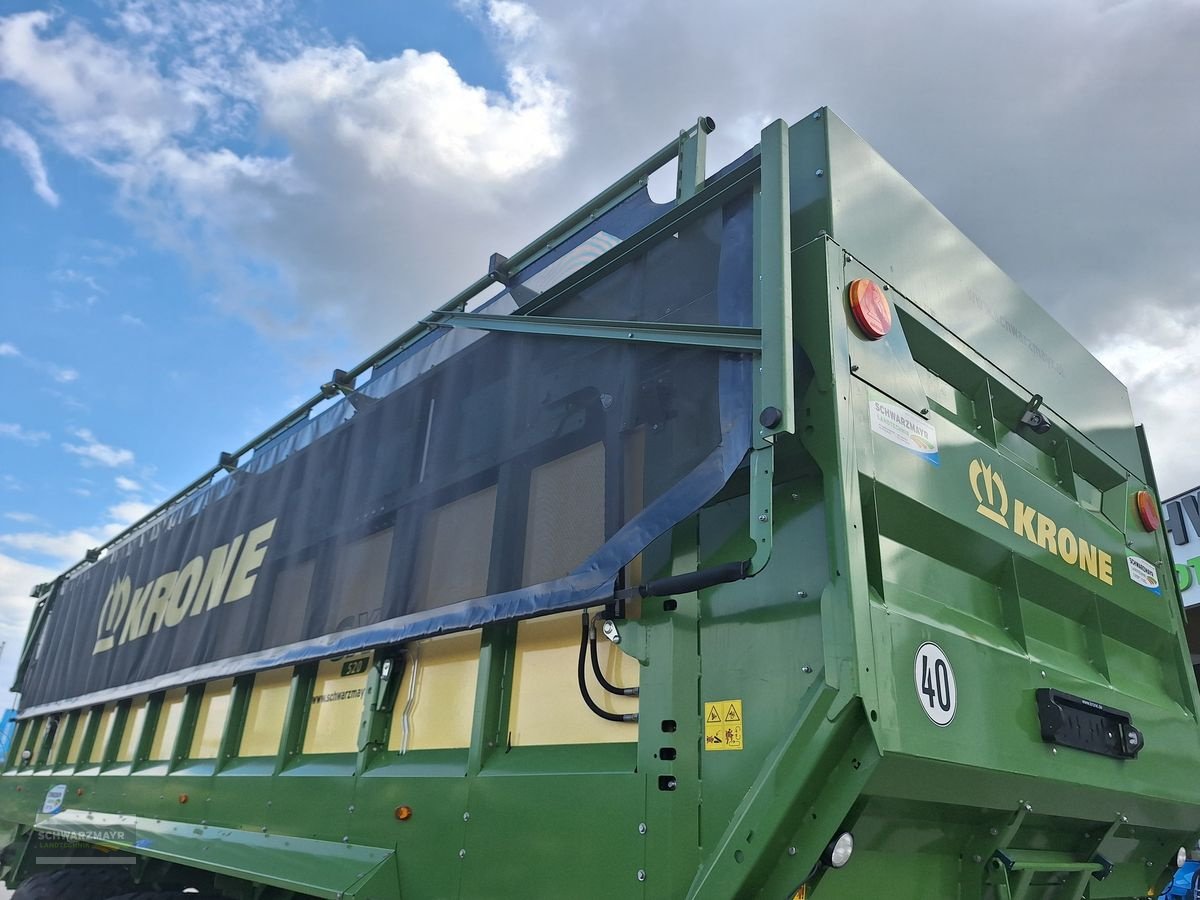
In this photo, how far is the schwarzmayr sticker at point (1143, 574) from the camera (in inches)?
133

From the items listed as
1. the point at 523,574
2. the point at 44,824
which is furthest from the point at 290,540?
the point at 44,824

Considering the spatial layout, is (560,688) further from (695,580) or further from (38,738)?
(38,738)

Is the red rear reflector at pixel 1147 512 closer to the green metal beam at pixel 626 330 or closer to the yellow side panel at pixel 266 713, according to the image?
the green metal beam at pixel 626 330

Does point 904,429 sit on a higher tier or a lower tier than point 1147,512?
lower

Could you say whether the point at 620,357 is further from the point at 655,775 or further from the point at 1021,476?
the point at 1021,476

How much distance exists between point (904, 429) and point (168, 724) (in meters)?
4.62

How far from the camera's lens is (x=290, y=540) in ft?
13.4

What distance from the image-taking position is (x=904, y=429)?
241cm

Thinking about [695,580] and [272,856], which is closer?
[695,580]

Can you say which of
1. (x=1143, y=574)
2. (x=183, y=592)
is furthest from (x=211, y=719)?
(x=1143, y=574)

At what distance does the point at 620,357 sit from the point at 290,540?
231 centimetres

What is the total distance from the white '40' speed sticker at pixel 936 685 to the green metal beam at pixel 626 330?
35.1 inches

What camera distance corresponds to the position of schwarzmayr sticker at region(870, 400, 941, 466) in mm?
2322

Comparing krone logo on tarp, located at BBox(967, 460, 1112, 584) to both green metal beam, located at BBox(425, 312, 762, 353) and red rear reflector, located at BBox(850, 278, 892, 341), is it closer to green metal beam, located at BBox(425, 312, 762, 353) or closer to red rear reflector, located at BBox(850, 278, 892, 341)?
red rear reflector, located at BBox(850, 278, 892, 341)
